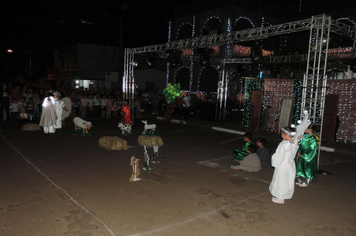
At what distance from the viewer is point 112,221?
166 inches

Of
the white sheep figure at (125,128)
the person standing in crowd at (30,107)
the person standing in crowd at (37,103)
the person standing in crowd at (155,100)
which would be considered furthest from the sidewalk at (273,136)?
the person standing in crowd at (30,107)

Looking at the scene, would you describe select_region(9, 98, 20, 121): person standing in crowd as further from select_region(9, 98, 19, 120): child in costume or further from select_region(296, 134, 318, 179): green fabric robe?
select_region(296, 134, 318, 179): green fabric robe

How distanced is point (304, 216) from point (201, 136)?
7799mm

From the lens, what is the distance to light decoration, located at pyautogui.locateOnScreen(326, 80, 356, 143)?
1170 centimetres

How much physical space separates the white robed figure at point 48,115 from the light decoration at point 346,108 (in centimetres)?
1152

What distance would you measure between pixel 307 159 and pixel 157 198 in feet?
11.3

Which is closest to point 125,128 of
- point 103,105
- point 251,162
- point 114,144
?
point 114,144

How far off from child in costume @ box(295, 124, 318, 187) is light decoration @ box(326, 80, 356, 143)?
6.80m

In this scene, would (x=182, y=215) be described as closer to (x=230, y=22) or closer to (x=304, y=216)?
(x=304, y=216)

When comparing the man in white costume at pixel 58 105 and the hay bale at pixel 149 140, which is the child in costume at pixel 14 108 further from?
the hay bale at pixel 149 140

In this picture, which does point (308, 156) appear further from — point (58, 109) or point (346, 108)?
point (58, 109)

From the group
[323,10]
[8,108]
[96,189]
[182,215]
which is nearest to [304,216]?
[182,215]

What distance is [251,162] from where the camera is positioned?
7148mm

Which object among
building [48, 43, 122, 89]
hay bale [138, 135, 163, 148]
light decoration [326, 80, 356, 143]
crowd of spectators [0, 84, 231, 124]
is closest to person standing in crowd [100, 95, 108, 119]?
crowd of spectators [0, 84, 231, 124]
